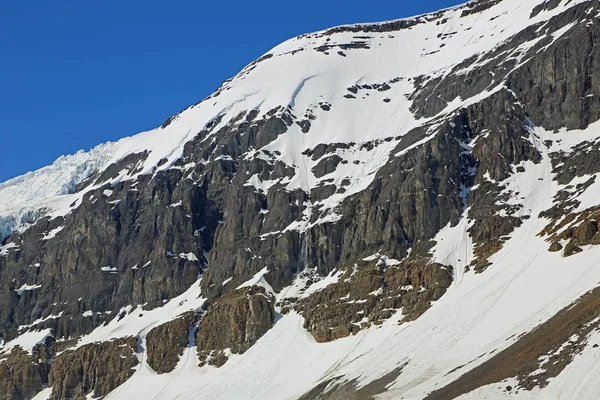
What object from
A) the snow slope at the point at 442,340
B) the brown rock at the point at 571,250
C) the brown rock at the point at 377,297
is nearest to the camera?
the snow slope at the point at 442,340

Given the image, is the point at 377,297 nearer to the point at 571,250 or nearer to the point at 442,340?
the point at 442,340

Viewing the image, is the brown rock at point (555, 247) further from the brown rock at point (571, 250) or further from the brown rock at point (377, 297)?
the brown rock at point (377, 297)

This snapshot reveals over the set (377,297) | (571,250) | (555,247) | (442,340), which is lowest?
(442,340)

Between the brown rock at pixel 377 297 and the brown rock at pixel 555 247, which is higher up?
the brown rock at pixel 377 297

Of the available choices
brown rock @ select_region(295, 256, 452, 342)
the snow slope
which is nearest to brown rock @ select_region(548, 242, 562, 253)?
the snow slope

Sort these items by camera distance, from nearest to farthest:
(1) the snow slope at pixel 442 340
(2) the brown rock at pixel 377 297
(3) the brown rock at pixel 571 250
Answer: (1) the snow slope at pixel 442 340, (3) the brown rock at pixel 571 250, (2) the brown rock at pixel 377 297

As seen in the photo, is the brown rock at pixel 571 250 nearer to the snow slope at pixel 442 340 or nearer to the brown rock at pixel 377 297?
the snow slope at pixel 442 340

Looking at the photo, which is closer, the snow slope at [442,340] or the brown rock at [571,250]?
the snow slope at [442,340]

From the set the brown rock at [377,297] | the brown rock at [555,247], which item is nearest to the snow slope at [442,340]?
the brown rock at [555,247]

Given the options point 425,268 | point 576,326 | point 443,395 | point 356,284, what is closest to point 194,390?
point 356,284

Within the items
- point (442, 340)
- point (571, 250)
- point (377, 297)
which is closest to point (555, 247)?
point (571, 250)

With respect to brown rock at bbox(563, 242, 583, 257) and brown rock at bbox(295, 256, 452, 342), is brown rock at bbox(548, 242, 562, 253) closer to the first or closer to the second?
brown rock at bbox(563, 242, 583, 257)

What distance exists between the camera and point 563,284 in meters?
159

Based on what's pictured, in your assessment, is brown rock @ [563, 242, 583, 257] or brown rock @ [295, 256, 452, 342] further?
brown rock @ [295, 256, 452, 342]
